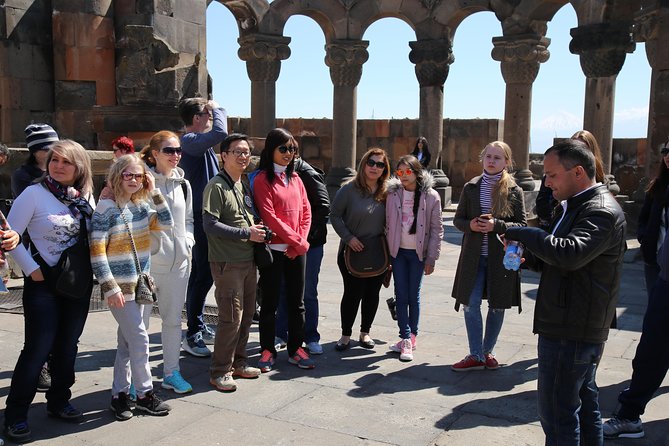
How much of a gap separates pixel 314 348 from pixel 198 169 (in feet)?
5.27

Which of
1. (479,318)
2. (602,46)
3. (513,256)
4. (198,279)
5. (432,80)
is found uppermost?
(602,46)

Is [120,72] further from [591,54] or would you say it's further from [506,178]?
[591,54]

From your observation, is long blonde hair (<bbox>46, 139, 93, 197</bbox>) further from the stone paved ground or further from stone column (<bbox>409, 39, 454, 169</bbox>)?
stone column (<bbox>409, 39, 454, 169</bbox>)

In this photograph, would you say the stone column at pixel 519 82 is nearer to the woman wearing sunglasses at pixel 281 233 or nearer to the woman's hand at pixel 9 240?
the woman wearing sunglasses at pixel 281 233

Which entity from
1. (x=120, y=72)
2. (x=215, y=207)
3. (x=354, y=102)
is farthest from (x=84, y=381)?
(x=354, y=102)

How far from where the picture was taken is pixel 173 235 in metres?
4.18

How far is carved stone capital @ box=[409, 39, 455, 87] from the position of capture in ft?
53.4

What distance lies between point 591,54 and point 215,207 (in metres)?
11.2

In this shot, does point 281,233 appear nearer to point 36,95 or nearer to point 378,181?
point 378,181

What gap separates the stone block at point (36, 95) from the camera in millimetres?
9484

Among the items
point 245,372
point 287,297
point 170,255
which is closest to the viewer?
point 170,255

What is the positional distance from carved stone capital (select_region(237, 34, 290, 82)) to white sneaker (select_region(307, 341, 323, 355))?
41.6 ft

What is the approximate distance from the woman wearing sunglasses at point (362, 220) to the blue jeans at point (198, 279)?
1004mm

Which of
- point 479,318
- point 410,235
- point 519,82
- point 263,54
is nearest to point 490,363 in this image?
point 479,318
